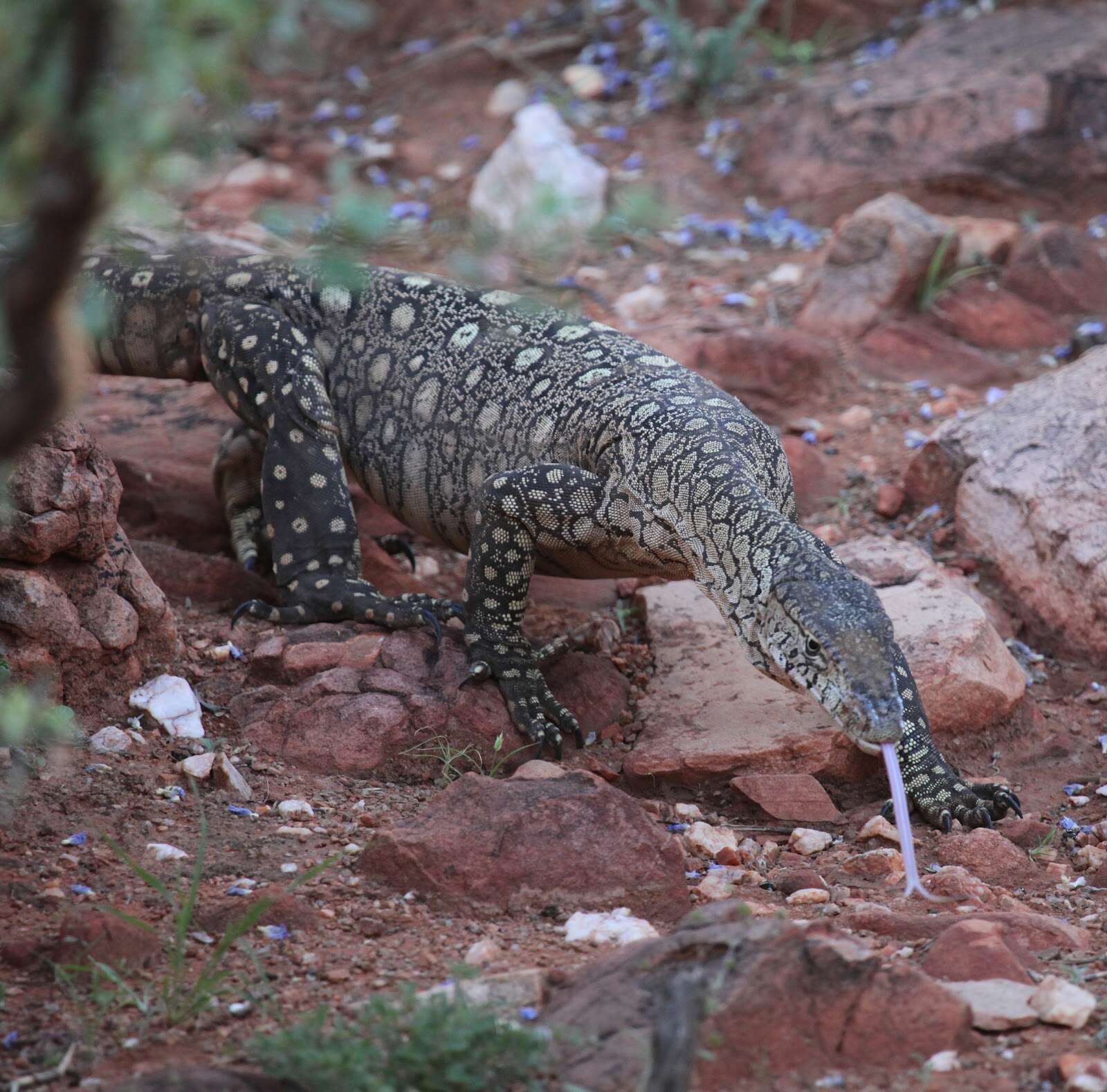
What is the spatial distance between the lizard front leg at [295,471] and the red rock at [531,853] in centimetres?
183

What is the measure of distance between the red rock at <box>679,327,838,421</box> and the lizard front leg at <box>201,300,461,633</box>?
2886 millimetres

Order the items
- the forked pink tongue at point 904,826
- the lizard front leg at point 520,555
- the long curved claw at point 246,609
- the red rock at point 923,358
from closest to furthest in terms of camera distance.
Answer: the forked pink tongue at point 904,826 < the lizard front leg at point 520,555 < the long curved claw at point 246,609 < the red rock at point 923,358

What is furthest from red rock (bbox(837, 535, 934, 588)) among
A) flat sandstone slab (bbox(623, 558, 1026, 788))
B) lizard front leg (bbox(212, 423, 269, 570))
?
lizard front leg (bbox(212, 423, 269, 570))

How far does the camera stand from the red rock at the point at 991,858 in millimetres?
5113

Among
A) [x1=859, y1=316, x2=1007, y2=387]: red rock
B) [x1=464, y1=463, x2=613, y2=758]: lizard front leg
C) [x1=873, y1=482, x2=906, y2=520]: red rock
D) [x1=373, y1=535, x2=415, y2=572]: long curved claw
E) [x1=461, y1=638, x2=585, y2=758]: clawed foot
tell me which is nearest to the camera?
[x1=461, y1=638, x2=585, y2=758]: clawed foot

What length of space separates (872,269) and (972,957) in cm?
675

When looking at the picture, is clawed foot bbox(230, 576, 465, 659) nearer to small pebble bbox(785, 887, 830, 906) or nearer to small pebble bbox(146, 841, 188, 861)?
small pebble bbox(146, 841, 188, 861)

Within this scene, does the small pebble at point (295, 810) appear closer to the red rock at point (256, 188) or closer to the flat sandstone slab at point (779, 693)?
the flat sandstone slab at point (779, 693)

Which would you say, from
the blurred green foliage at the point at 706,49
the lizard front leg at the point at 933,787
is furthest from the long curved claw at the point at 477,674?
the blurred green foliage at the point at 706,49

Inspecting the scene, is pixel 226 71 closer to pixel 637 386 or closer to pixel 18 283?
pixel 18 283

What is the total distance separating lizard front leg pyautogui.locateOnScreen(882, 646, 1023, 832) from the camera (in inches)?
220

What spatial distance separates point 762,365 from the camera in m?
9.02

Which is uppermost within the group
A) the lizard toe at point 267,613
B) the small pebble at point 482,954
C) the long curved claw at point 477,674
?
→ the small pebble at point 482,954

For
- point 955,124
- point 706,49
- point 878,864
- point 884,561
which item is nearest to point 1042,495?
point 884,561
